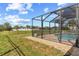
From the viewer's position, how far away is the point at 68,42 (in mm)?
3758

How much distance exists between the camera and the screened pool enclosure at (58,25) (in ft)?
12.2

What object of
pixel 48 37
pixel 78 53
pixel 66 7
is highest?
pixel 66 7

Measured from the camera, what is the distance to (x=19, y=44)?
3791mm

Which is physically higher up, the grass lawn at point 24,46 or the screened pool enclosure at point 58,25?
the screened pool enclosure at point 58,25

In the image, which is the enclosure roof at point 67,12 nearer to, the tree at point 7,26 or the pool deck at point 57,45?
the pool deck at point 57,45

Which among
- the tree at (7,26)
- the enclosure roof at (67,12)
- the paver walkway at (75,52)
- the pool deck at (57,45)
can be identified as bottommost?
the paver walkway at (75,52)

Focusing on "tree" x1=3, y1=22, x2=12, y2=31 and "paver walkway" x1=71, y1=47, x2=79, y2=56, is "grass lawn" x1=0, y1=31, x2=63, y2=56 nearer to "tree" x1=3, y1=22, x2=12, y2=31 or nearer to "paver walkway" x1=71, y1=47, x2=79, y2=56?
"tree" x1=3, y1=22, x2=12, y2=31

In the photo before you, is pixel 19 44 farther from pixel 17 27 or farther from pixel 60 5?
pixel 60 5

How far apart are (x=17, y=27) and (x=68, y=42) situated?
0.82m

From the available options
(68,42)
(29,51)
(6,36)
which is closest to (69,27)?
(68,42)

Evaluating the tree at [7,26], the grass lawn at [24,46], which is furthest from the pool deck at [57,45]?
the tree at [7,26]

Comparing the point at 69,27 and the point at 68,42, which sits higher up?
the point at 69,27

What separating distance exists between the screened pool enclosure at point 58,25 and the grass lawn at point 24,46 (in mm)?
Answer: 160

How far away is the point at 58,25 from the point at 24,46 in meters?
0.63
